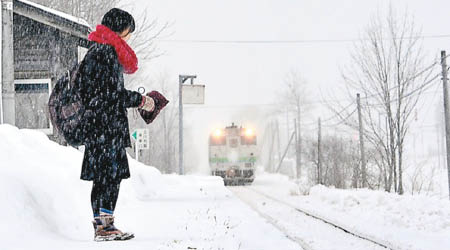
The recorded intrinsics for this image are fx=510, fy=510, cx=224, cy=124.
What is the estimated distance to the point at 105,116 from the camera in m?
4.25

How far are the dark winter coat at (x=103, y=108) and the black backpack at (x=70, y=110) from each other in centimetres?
5

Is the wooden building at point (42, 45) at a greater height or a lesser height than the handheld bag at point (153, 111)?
greater

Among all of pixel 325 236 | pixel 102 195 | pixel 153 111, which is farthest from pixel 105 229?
pixel 325 236

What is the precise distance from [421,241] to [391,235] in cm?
66

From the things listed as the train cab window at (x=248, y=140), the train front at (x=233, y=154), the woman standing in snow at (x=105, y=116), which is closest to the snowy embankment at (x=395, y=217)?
the woman standing in snow at (x=105, y=116)

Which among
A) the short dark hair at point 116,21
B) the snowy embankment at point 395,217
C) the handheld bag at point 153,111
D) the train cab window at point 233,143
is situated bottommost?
the snowy embankment at point 395,217

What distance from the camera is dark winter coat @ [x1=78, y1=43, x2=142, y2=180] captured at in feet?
13.7

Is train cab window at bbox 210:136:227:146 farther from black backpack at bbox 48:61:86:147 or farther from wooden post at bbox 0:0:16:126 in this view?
black backpack at bbox 48:61:86:147

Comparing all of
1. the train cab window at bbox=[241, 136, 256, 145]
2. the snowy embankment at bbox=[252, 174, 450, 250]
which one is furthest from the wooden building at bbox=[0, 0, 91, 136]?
the train cab window at bbox=[241, 136, 256, 145]

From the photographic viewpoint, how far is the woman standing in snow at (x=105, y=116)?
4.19 metres

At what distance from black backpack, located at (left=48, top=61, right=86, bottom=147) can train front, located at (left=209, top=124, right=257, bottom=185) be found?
920 inches

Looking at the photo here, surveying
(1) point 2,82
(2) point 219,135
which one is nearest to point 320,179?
(2) point 219,135

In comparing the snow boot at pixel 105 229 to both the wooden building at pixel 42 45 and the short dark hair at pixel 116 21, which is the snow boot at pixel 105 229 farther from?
the wooden building at pixel 42 45

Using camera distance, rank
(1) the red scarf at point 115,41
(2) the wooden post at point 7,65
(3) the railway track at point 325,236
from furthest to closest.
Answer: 1. (2) the wooden post at point 7,65
2. (3) the railway track at point 325,236
3. (1) the red scarf at point 115,41
